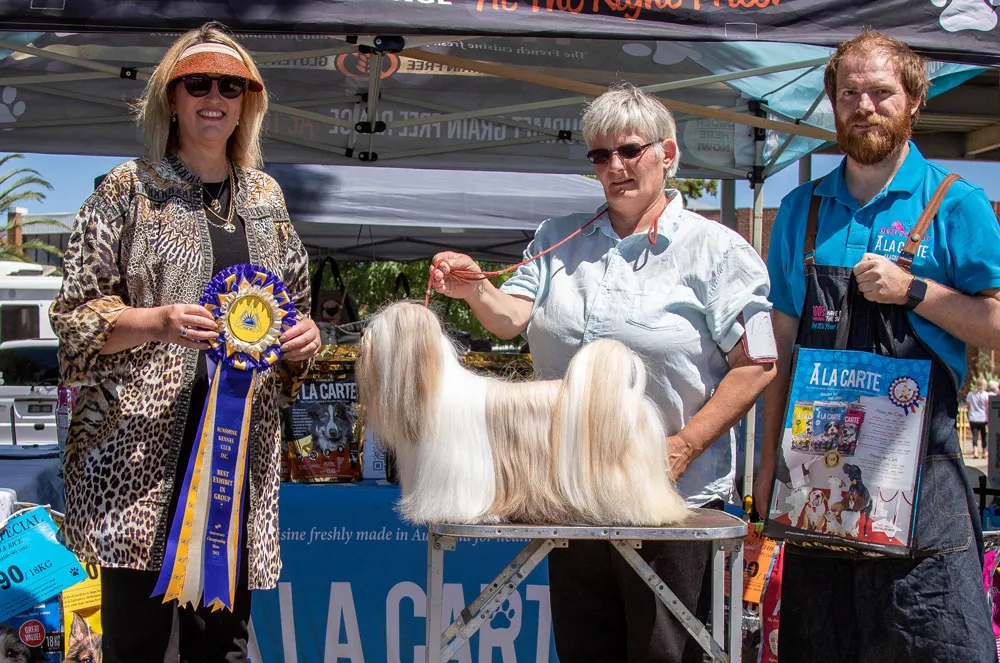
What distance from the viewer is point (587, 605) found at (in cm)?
224

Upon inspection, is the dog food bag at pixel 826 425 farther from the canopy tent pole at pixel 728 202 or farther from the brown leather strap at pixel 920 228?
the canopy tent pole at pixel 728 202

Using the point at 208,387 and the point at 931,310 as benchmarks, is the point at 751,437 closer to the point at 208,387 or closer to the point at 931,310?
the point at 931,310

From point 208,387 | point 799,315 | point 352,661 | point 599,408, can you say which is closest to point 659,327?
point 599,408

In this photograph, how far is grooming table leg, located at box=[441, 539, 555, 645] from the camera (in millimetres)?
2094

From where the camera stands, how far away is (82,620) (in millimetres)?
3238

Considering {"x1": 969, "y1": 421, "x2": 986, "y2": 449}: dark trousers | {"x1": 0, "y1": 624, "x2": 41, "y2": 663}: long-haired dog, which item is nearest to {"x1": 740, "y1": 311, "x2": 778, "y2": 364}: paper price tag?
{"x1": 0, "y1": 624, "x2": 41, "y2": 663}: long-haired dog

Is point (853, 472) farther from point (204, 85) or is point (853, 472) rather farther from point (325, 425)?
point (325, 425)

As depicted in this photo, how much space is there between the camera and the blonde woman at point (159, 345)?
203 cm

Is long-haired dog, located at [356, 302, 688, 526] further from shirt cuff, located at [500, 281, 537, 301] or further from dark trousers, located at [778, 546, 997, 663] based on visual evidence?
dark trousers, located at [778, 546, 997, 663]

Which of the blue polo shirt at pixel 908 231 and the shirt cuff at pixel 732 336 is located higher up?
the blue polo shirt at pixel 908 231

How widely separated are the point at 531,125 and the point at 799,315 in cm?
324

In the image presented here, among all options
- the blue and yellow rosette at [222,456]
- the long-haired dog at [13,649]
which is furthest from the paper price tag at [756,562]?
the long-haired dog at [13,649]

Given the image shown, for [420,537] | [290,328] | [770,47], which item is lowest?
[420,537]

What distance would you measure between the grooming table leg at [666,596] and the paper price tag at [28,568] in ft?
6.62
